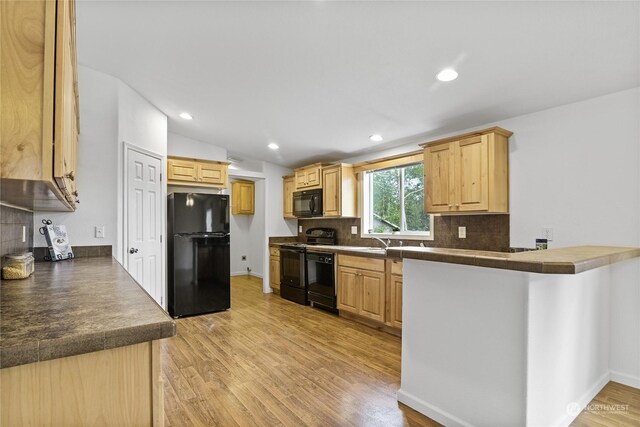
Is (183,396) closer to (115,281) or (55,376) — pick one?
(115,281)

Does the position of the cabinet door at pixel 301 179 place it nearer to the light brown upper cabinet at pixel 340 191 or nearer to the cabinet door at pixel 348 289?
the light brown upper cabinet at pixel 340 191

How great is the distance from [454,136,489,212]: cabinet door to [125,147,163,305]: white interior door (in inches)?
133

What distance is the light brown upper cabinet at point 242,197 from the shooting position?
6961 mm

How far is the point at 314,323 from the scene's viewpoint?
3.85 m

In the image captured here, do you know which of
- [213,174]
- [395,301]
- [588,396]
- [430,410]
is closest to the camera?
[430,410]

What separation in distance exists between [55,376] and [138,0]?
2218 millimetres

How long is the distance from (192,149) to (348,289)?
315 centimetres

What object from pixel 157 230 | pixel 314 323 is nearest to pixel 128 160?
pixel 157 230

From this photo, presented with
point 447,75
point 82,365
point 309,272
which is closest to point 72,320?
point 82,365

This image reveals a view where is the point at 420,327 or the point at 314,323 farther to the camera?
the point at 314,323

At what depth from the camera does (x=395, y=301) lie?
3.40 meters

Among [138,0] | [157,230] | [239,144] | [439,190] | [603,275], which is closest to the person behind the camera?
[138,0]

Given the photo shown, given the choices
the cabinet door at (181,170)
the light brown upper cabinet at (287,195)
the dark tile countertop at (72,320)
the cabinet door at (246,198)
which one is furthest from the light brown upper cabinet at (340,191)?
the dark tile countertop at (72,320)

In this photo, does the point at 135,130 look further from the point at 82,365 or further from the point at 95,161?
the point at 82,365
